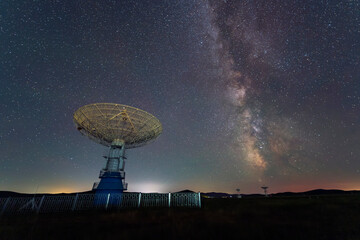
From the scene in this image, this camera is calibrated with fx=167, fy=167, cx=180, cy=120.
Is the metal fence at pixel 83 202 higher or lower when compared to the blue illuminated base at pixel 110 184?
lower

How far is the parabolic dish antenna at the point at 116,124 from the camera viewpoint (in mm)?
20984

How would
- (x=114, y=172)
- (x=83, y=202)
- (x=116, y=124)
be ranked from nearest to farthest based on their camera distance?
(x=83, y=202), (x=114, y=172), (x=116, y=124)

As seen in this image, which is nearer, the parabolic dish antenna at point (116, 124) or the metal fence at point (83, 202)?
the metal fence at point (83, 202)

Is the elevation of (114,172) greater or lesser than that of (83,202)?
greater

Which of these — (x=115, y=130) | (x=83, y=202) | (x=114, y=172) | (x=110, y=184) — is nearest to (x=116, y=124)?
(x=115, y=130)

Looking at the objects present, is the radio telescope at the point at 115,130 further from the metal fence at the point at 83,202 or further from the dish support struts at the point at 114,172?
the metal fence at the point at 83,202

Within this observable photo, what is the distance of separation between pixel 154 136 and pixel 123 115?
5220 millimetres

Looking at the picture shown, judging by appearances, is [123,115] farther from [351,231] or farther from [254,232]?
[351,231]

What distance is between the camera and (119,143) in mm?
22922

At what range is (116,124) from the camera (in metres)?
22.9

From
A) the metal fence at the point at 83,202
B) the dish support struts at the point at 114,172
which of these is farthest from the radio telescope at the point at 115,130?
the metal fence at the point at 83,202

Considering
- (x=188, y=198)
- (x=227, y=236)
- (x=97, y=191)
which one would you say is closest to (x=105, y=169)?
(x=97, y=191)

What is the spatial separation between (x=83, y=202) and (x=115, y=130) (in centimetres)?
1024

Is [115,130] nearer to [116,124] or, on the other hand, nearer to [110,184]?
[116,124]
